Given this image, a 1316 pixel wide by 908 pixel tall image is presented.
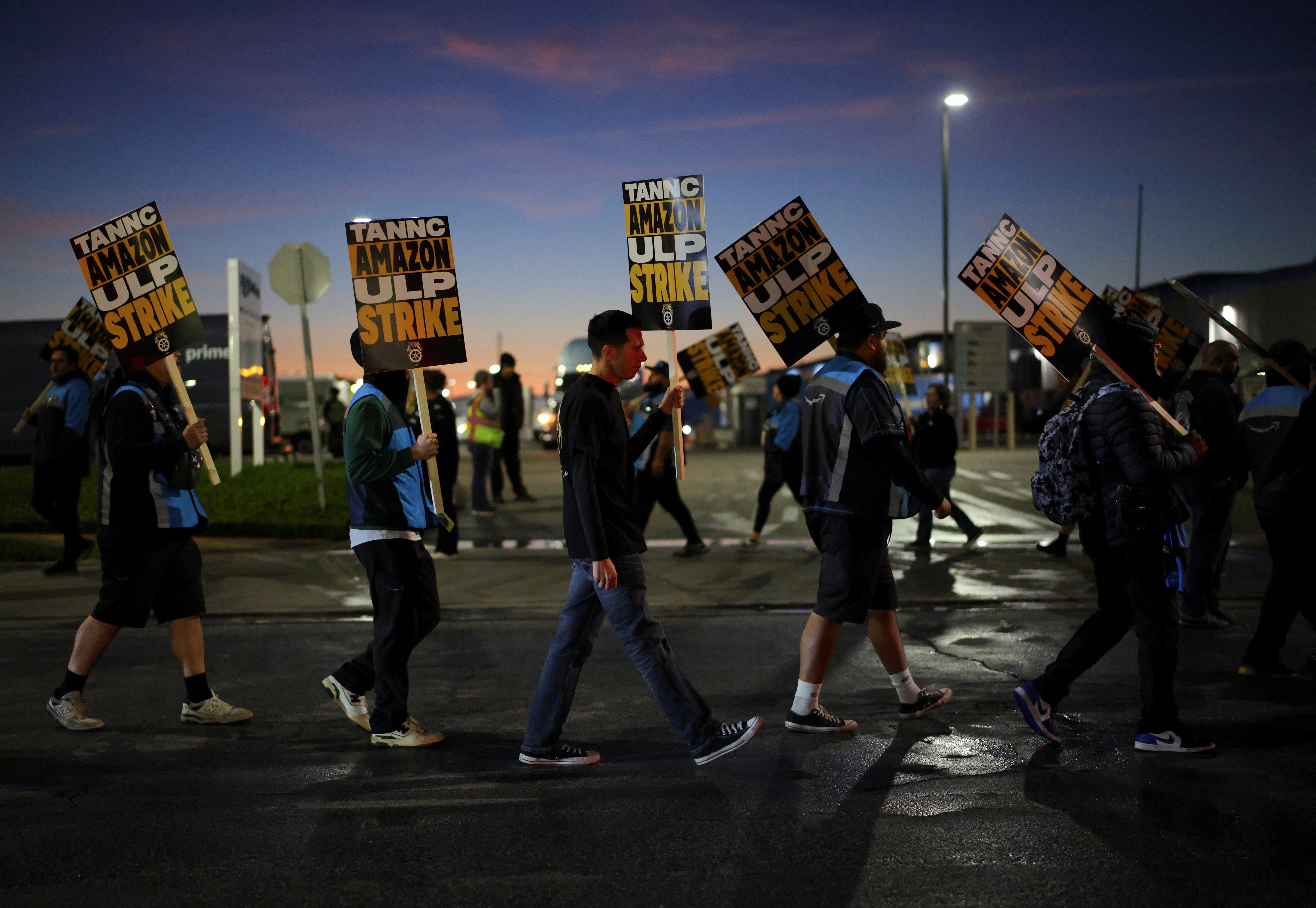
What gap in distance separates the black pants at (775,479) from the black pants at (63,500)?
6368 millimetres

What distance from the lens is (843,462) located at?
16.6 feet

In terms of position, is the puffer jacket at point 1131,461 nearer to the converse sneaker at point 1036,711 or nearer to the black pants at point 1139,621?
the black pants at point 1139,621

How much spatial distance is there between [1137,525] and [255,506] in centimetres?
1147

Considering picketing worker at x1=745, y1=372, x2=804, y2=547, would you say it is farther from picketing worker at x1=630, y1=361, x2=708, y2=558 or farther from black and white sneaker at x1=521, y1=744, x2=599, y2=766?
black and white sneaker at x1=521, y1=744, x2=599, y2=766

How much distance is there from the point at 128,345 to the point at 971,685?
4.73 m

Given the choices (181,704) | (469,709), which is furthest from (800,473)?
(181,704)

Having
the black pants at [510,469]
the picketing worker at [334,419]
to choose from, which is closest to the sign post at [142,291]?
the black pants at [510,469]

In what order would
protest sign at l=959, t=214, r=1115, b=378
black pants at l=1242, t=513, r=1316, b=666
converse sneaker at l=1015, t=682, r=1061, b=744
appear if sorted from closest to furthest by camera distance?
1. converse sneaker at l=1015, t=682, r=1061, b=744
2. black pants at l=1242, t=513, r=1316, b=666
3. protest sign at l=959, t=214, r=1115, b=378

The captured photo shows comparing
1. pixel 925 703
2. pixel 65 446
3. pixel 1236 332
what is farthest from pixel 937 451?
pixel 65 446

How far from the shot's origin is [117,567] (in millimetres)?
5250

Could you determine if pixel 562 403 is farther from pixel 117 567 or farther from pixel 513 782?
pixel 117 567

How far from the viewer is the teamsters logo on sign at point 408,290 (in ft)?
17.7

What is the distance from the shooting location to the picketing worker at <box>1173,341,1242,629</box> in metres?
7.20

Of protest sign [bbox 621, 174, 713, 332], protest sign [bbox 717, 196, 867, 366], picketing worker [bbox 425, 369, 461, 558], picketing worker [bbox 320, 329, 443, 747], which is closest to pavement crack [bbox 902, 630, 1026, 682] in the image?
protest sign [bbox 717, 196, 867, 366]
